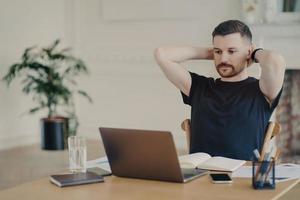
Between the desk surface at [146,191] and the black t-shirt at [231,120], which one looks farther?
the black t-shirt at [231,120]

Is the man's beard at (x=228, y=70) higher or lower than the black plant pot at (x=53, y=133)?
higher

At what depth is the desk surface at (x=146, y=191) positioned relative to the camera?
76.7 inches

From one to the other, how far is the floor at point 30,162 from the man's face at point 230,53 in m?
2.24

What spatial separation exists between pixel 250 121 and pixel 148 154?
73 cm

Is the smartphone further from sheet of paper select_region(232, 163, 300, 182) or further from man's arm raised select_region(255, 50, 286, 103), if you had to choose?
man's arm raised select_region(255, 50, 286, 103)

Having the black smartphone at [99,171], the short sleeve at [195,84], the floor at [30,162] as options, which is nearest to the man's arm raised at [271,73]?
the short sleeve at [195,84]

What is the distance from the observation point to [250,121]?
2693mm

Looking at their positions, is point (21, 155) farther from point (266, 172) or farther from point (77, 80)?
point (266, 172)

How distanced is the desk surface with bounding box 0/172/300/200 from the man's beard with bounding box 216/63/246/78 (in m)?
0.65

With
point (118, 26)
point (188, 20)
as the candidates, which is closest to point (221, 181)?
point (188, 20)

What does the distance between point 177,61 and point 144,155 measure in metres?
0.92

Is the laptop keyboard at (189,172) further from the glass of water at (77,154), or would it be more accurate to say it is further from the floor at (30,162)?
the floor at (30,162)

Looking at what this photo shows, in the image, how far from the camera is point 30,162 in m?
5.18

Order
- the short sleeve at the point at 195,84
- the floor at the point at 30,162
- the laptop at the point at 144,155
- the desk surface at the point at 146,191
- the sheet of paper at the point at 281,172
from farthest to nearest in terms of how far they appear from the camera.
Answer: the floor at the point at 30,162, the short sleeve at the point at 195,84, the sheet of paper at the point at 281,172, the laptop at the point at 144,155, the desk surface at the point at 146,191
